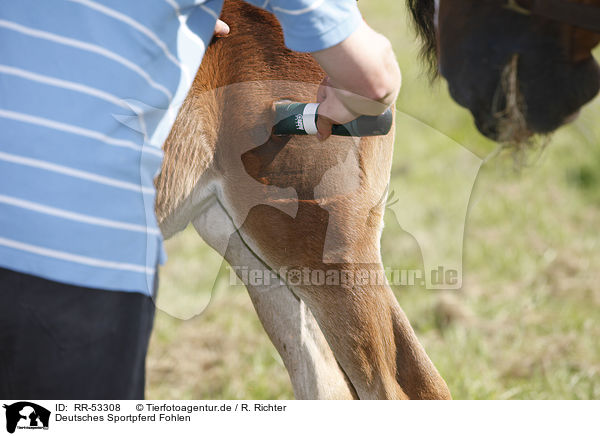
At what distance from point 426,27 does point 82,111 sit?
0.89 m

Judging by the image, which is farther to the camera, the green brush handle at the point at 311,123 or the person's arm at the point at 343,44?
the green brush handle at the point at 311,123

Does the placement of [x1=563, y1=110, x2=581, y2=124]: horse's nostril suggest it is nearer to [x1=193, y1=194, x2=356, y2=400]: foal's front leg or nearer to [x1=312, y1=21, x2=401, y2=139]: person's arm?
[x1=312, y1=21, x2=401, y2=139]: person's arm

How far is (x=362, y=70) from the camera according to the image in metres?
1.00

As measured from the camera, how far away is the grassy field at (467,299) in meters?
2.36

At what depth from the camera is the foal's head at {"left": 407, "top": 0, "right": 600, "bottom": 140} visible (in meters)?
1.12

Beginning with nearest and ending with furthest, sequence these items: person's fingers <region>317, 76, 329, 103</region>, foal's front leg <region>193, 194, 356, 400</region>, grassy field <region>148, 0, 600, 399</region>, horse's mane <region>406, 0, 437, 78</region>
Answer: person's fingers <region>317, 76, 329, 103</region>, horse's mane <region>406, 0, 437, 78</region>, foal's front leg <region>193, 194, 356, 400</region>, grassy field <region>148, 0, 600, 399</region>

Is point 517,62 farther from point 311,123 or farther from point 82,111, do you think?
point 82,111
